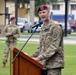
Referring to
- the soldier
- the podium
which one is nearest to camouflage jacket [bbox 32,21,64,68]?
the soldier

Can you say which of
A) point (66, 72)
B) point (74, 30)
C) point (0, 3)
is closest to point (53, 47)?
point (66, 72)

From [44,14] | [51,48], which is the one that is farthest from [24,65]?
[44,14]

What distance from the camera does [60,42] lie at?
26.9 ft

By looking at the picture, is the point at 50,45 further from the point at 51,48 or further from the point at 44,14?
the point at 44,14

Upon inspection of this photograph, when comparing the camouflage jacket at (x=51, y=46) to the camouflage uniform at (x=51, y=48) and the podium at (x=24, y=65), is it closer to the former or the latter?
the camouflage uniform at (x=51, y=48)

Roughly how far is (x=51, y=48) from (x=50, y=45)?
0.06 meters

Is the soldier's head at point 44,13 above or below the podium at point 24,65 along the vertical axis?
above

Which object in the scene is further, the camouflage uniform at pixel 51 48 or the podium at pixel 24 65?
the camouflage uniform at pixel 51 48

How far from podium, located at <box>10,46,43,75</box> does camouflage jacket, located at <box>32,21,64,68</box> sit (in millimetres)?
144

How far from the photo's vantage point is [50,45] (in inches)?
319

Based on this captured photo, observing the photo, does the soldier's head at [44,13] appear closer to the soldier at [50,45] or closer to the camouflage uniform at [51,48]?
the soldier at [50,45]

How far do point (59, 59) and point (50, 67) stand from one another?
21 cm

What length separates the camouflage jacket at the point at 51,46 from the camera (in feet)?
26.5

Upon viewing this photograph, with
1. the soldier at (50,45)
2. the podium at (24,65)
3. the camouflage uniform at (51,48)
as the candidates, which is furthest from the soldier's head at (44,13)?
the podium at (24,65)
